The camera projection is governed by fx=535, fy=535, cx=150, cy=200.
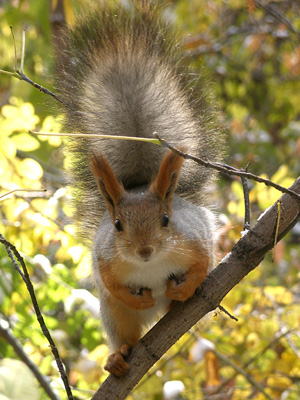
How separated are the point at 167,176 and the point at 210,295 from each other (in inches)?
15.0

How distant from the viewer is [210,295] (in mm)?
1488

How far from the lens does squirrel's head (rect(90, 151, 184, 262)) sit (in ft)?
5.08

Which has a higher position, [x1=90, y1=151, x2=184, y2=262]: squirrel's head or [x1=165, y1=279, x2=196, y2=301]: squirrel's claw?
[x1=90, y1=151, x2=184, y2=262]: squirrel's head

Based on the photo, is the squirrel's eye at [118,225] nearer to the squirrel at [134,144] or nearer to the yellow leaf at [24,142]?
the squirrel at [134,144]

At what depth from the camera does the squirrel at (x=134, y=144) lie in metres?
1.64

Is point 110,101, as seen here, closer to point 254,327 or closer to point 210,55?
point 254,327

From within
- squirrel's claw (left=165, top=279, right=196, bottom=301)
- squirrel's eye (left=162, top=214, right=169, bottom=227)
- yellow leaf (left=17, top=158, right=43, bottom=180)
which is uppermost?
yellow leaf (left=17, top=158, right=43, bottom=180)

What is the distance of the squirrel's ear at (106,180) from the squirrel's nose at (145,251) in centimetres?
24

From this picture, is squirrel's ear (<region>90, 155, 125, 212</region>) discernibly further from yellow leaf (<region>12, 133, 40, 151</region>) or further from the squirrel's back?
yellow leaf (<region>12, 133, 40, 151</region>)

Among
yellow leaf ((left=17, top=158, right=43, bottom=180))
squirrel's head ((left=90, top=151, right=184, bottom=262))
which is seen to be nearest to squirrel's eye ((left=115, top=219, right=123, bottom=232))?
squirrel's head ((left=90, top=151, right=184, bottom=262))

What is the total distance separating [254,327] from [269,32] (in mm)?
2106

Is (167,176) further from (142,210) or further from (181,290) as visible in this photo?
(181,290)

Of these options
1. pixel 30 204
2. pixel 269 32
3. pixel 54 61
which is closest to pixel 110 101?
pixel 54 61

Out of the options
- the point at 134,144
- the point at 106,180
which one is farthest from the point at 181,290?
the point at 134,144
